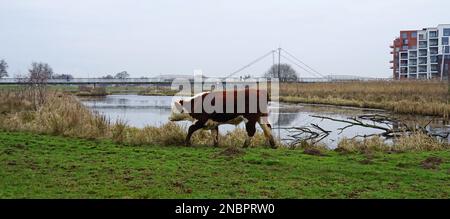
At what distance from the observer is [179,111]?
11.2 m

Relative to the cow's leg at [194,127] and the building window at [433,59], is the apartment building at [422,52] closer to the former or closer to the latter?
the building window at [433,59]

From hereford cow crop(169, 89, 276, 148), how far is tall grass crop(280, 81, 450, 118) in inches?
703

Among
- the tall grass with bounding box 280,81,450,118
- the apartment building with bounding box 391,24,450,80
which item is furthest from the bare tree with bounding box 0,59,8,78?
the apartment building with bounding box 391,24,450,80

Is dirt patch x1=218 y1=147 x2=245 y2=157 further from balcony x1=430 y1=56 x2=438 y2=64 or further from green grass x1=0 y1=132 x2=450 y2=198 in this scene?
balcony x1=430 y1=56 x2=438 y2=64

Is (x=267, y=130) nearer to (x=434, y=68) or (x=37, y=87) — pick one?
(x=37, y=87)

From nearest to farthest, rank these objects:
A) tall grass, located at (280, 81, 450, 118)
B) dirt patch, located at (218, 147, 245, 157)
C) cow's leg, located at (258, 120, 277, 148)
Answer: dirt patch, located at (218, 147, 245, 157) → cow's leg, located at (258, 120, 277, 148) → tall grass, located at (280, 81, 450, 118)

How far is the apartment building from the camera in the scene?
88287mm

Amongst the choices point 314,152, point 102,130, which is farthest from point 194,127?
point 102,130

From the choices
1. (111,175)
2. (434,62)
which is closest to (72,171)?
(111,175)

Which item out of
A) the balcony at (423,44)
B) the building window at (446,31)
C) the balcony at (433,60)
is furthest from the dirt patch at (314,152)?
the balcony at (423,44)

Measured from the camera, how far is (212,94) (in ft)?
34.3

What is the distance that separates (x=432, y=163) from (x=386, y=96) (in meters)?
28.6

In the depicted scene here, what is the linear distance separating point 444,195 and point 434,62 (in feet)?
311
